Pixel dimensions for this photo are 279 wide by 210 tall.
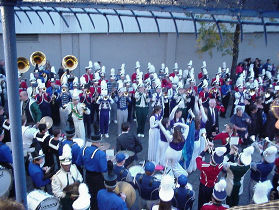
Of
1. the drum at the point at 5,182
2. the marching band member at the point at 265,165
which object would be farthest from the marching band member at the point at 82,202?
the marching band member at the point at 265,165

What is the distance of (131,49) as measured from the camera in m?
17.2

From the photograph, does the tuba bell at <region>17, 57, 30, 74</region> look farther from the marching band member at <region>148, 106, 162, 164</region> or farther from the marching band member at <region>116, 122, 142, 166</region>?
the marching band member at <region>116, 122, 142, 166</region>

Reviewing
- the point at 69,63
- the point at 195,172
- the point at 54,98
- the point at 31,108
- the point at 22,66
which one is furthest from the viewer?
the point at 69,63

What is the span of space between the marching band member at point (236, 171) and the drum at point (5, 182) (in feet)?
12.5

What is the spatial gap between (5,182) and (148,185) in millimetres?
2460

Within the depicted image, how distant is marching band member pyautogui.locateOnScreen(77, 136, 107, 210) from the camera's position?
5.10m

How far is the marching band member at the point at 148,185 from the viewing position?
4.66 m

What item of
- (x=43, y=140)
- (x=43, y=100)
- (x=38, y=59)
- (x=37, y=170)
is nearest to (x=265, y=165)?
(x=37, y=170)

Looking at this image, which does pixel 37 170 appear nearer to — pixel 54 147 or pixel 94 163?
pixel 54 147

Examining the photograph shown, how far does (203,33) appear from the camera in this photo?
12758 millimetres

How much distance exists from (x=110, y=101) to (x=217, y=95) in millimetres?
4265

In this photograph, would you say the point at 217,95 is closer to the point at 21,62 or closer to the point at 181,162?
the point at 181,162

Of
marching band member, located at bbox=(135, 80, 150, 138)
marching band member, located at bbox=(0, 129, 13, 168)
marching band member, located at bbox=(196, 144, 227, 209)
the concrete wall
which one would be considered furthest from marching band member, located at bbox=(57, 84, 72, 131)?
the concrete wall

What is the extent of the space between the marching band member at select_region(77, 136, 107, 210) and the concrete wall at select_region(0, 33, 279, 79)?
38.1ft
